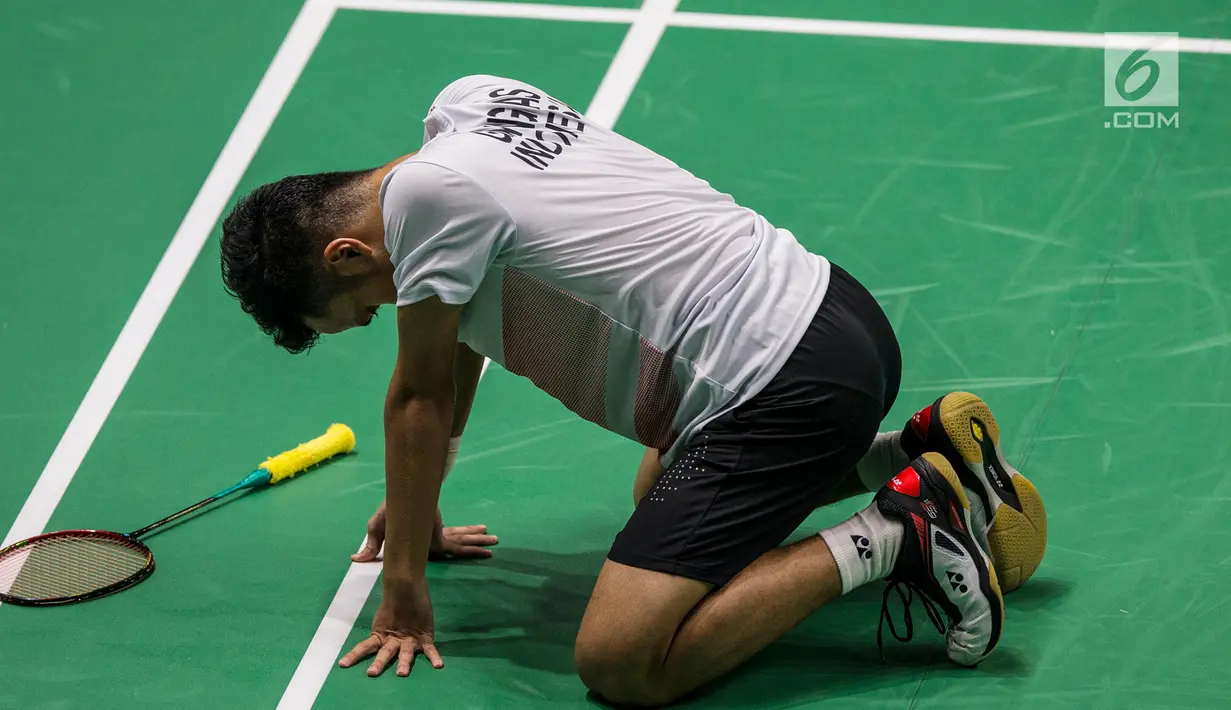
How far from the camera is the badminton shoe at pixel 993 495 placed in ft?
13.9

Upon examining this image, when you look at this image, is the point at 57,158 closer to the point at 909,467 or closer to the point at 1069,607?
the point at 909,467

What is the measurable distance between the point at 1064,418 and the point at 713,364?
62.8 inches

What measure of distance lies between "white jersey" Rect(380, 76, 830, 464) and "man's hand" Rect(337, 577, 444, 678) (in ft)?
2.22

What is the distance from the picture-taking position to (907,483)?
160 inches

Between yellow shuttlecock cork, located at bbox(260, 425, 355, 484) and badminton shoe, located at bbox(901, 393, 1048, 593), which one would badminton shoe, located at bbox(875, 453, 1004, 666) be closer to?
badminton shoe, located at bbox(901, 393, 1048, 593)

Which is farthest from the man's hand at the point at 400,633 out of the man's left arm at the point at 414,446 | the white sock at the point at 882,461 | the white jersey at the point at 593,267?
the white sock at the point at 882,461

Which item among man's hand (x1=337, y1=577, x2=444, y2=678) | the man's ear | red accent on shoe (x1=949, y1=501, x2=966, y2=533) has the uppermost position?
red accent on shoe (x1=949, y1=501, x2=966, y2=533)

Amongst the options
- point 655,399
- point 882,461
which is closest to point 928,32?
point 882,461

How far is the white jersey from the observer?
147 inches

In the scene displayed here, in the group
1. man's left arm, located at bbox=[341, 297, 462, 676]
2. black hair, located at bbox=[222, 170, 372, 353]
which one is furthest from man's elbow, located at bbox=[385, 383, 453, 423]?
black hair, located at bbox=[222, 170, 372, 353]

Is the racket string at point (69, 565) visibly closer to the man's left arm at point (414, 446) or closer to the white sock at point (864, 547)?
the man's left arm at point (414, 446)

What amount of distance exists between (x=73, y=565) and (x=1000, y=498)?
8.86 feet

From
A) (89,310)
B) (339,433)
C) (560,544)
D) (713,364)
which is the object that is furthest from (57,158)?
(713,364)

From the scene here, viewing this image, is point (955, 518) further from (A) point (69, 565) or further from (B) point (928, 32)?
(B) point (928, 32)
